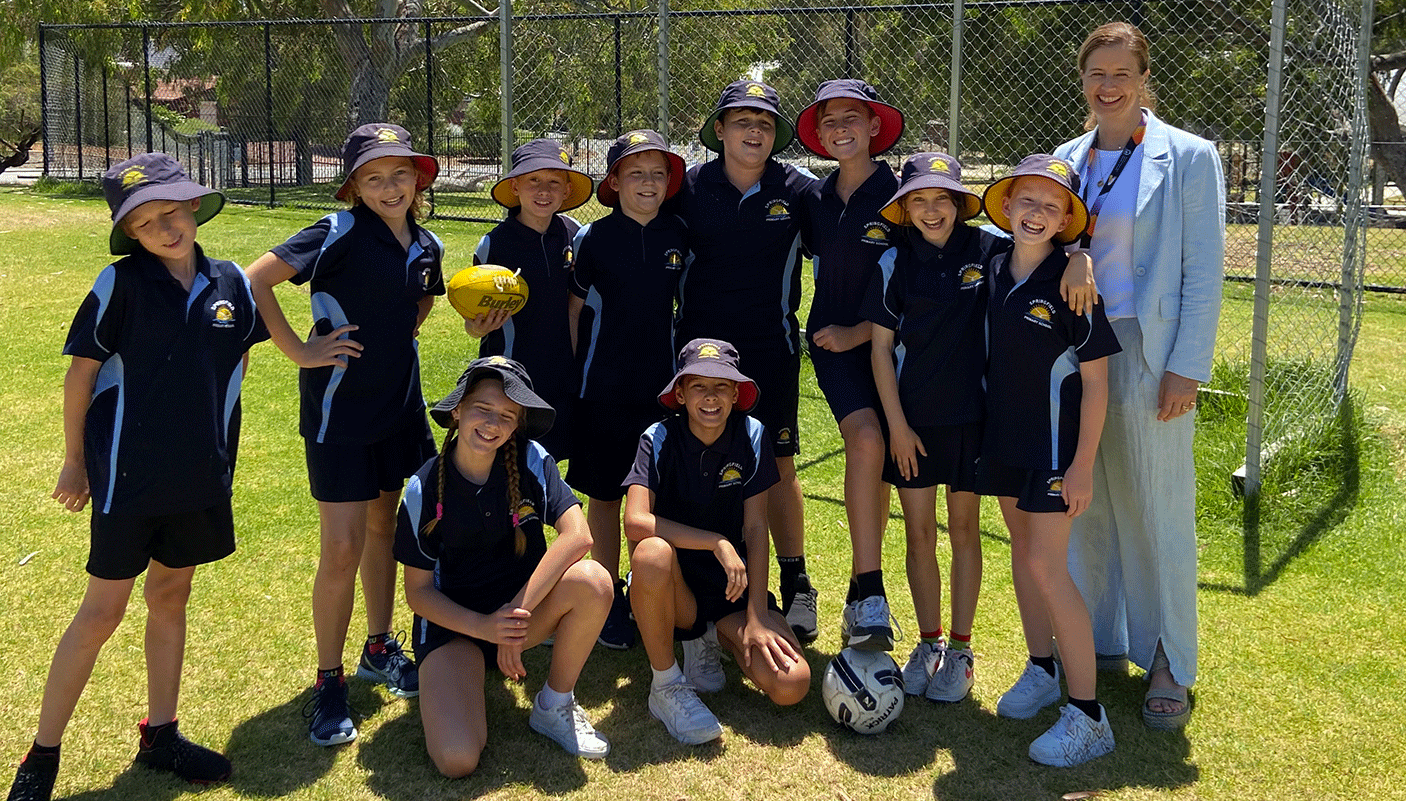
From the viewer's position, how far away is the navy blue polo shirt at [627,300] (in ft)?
16.0

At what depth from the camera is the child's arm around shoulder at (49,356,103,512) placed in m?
3.53

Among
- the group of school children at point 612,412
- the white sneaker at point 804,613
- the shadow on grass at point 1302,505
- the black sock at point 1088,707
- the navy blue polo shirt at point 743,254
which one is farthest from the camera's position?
the shadow on grass at point 1302,505

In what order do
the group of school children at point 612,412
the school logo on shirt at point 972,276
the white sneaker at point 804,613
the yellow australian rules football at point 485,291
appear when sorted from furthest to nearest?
the white sneaker at point 804,613
the yellow australian rules football at point 485,291
the school logo on shirt at point 972,276
the group of school children at point 612,412

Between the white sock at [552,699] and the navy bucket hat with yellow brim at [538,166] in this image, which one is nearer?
Result: the white sock at [552,699]

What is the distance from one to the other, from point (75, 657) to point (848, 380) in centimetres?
278

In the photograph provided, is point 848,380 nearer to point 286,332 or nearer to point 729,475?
point 729,475

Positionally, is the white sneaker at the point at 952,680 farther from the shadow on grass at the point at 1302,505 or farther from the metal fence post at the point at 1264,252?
the metal fence post at the point at 1264,252

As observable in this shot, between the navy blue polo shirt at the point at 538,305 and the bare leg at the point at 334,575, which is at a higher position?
the navy blue polo shirt at the point at 538,305

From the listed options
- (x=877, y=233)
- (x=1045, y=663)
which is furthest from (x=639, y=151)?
(x=1045, y=663)

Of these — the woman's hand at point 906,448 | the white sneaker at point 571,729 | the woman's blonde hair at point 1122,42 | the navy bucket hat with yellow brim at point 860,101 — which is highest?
the woman's blonde hair at point 1122,42

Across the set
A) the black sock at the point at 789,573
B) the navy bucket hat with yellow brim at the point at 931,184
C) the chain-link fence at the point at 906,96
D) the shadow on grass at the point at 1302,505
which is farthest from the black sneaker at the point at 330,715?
the chain-link fence at the point at 906,96

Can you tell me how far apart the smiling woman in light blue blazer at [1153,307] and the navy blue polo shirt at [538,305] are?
6.56ft

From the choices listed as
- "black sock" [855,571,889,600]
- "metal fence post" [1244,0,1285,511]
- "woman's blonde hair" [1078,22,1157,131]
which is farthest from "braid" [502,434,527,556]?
"metal fence post" [1244,0,1285,511]

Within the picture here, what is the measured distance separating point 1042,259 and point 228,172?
917 inches
